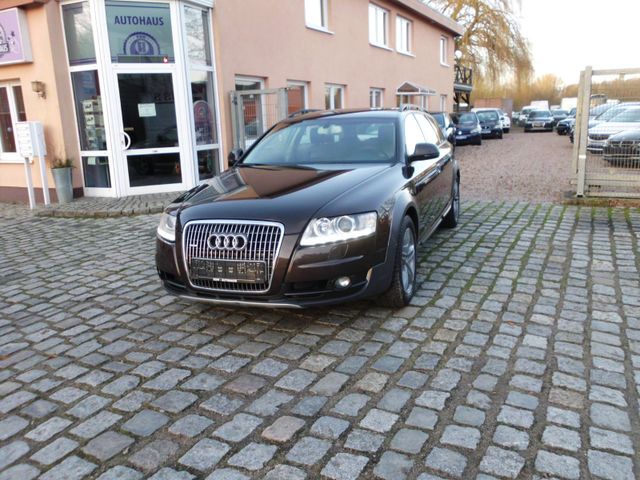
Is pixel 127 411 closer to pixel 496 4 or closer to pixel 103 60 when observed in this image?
pixel 103 60

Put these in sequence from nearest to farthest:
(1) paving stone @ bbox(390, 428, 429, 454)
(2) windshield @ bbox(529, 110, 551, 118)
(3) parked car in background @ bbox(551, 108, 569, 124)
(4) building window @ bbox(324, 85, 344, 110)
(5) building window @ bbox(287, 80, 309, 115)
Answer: (1) paving stone @ bbox(390, 428, 429, 454), (5) building window @ bbox(287, 80, 309, 115), (4) building window @ bbox(324, 85, 344, 110), (2) windshield @ bbox(529, 110, 551, 118), (3) parked car in background @ bbox(551, 108, 569, 124)

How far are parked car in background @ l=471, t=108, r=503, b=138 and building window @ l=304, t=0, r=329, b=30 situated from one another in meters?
16.0

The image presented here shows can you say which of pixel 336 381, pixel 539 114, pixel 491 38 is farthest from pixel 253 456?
pixel 491 38

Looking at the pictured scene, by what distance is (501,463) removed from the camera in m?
2.54

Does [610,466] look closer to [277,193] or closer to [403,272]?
[403,272]

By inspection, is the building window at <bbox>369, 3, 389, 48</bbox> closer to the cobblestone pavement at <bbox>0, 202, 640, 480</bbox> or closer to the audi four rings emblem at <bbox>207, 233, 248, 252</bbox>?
the cobblestone pavement at <bbox>0, 202, 640, 480</bbox>

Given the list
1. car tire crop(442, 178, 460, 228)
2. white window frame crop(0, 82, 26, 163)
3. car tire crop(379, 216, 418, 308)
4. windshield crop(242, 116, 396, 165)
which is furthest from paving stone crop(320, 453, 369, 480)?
white window frame crop(0, 82, 26, 163)

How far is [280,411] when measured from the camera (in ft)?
9.96

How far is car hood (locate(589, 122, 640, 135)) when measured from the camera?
758 cm

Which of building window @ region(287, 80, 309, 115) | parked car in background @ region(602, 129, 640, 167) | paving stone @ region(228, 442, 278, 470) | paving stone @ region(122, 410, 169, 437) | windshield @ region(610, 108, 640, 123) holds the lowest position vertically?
paving stone @ region(228, 442, 278, 470)

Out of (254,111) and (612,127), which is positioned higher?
(254,111)

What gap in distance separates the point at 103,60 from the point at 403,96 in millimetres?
14901

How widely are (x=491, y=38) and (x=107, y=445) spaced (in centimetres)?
4145

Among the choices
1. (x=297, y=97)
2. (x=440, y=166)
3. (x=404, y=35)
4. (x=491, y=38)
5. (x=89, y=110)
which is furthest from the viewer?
(x=491, y=38)
